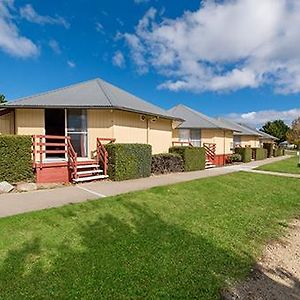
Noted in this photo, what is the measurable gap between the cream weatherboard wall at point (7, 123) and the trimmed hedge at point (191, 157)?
29.8 ft

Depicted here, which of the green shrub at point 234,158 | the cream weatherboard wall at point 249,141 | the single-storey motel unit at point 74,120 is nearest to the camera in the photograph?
the single-storey motel unit at point 74,120

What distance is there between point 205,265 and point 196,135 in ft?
74.0

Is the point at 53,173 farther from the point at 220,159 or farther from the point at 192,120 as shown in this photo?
the point at 192,120

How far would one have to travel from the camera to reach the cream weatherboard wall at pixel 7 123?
1420 cm

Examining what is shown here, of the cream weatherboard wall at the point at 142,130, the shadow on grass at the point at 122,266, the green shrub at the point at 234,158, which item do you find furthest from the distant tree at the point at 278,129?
the shadow on grass at the point at 122,266

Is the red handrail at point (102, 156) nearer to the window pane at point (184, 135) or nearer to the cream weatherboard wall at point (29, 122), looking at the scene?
the cream weatherboard wall at point (29, 122)

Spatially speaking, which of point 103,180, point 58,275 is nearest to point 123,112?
point 103,180

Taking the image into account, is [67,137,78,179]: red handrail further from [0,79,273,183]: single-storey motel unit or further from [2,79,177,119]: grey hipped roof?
[2,79,177,119]: grey hipped roof

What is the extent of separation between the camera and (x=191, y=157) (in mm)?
17844

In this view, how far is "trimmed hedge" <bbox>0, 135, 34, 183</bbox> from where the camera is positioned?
999 cm

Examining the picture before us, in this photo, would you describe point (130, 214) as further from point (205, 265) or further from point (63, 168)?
point (63, 168)

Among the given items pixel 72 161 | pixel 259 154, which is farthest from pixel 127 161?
pixel 259 154

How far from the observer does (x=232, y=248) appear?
5852 mm

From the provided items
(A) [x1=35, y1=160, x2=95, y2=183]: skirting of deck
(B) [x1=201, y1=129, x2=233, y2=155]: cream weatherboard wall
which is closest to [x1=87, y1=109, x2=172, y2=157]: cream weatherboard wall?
(A) [x1=35, y1=160, x2=95, y2=183]: skirting of deck
